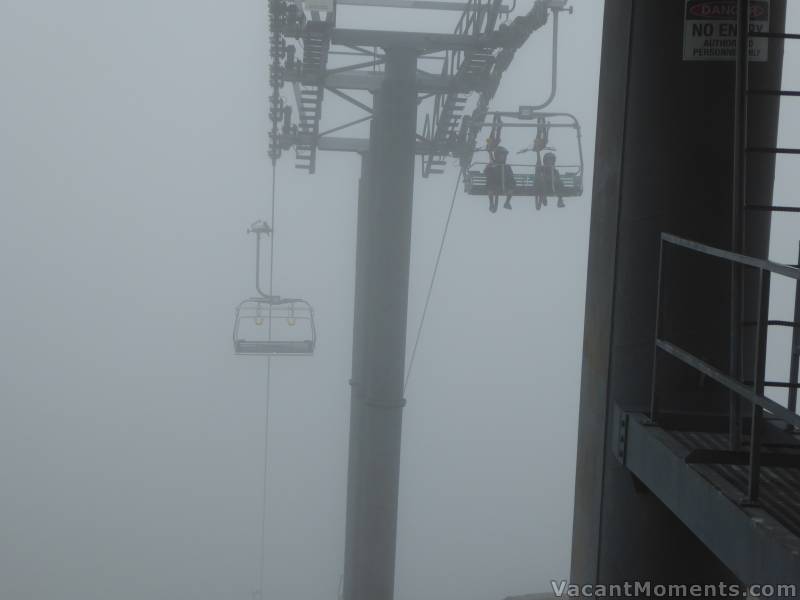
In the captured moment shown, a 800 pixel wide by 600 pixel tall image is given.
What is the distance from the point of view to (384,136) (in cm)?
831

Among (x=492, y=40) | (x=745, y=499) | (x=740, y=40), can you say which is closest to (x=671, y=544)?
(x=745, y=499)

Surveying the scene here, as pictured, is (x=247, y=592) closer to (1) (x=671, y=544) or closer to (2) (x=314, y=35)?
(2) (x=314, y=35)

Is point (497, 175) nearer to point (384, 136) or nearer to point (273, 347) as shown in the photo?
point (384, 136)

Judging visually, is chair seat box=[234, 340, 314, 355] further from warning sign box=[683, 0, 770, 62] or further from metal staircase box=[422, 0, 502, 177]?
warning sign box=[683, 0, 770, 62]

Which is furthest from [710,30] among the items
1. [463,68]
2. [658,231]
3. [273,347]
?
[273,347]

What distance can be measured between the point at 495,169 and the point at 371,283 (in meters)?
1.56

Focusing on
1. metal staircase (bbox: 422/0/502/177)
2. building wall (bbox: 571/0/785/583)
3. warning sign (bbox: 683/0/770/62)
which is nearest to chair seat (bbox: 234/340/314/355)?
metal staircase (bbox: 422/0/502/177)

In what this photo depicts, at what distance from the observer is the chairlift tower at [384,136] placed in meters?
7.66

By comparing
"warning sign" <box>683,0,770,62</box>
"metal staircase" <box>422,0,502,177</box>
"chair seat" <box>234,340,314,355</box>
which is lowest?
"chair seat" <box>234,340,314,355</box>

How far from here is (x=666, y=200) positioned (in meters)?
2.81

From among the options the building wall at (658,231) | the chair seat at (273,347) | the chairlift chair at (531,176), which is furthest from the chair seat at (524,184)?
the building wall at (658,231)

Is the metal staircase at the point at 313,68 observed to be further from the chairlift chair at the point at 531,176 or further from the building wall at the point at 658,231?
the building wall at the point at 658,231

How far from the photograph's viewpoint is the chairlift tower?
766 cm

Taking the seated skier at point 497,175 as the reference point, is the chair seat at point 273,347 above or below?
below
